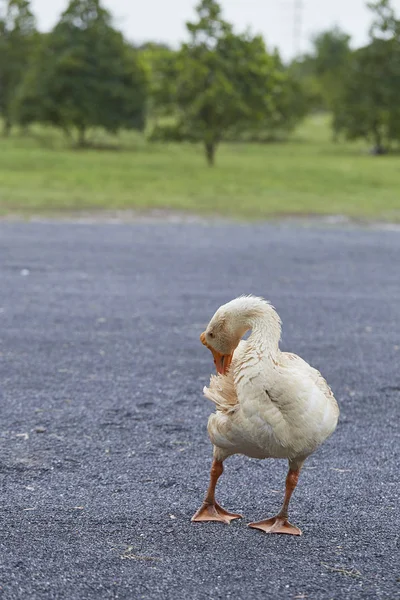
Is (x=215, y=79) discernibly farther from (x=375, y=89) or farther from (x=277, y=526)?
(x=277, y=526)

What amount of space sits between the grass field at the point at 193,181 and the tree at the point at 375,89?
2533 millimetres

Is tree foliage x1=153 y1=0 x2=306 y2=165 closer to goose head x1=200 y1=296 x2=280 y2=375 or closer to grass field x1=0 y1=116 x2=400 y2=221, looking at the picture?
grass field x1=0 y1=116 x2=400 y2=221

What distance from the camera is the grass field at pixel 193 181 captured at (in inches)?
686

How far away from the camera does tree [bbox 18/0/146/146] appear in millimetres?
31062

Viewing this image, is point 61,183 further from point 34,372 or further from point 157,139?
point 34,372

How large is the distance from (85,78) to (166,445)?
28.7 meters

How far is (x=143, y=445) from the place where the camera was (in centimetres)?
516

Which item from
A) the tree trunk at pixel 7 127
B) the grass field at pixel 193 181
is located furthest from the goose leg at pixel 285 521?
the tree trunk at pixel 7 127

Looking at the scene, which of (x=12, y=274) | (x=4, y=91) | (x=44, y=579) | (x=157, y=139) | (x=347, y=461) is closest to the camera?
(x=44, y=579)

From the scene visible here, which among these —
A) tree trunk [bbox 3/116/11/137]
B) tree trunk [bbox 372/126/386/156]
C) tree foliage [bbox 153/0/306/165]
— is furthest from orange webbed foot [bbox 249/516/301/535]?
tree trunk [bbox 372/126/386/156]

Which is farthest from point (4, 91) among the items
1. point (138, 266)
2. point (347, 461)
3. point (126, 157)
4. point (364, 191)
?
point (347, 461)

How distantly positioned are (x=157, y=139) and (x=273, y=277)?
18.2m

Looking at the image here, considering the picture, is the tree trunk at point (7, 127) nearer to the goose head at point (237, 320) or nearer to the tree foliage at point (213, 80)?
the tree foliage at point (213, 80)

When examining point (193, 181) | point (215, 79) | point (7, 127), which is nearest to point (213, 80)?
Answer: point (215, 79)
